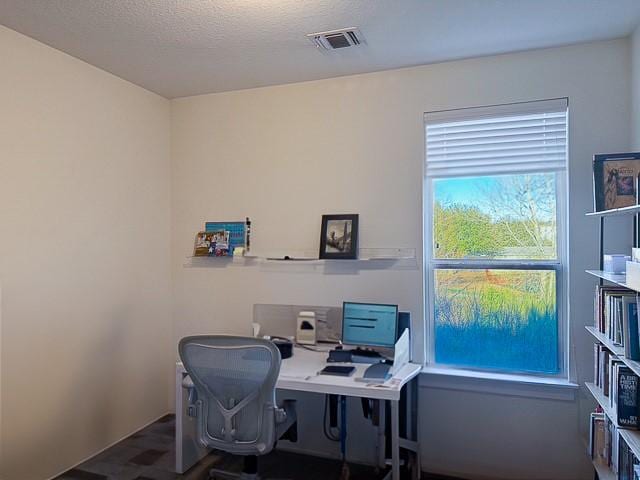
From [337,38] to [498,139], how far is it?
1.15 metres

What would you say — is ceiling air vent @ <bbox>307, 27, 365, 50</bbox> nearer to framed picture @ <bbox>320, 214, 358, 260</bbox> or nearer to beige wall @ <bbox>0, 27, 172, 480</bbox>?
framed picture @ <bbox>320, 214, 358, 260</bbox>

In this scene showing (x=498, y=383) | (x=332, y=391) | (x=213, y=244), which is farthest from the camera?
(x=213, y=244)

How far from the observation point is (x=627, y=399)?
1889 millimetres

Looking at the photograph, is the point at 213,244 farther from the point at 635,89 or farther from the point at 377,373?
the point at 635,89

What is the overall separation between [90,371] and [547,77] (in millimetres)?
3334

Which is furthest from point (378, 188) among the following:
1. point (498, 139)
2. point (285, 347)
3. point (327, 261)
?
point (285, 347)

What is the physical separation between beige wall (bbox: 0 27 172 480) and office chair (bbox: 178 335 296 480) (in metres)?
1.00

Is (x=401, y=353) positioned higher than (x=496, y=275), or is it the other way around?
(x=496, y=275)

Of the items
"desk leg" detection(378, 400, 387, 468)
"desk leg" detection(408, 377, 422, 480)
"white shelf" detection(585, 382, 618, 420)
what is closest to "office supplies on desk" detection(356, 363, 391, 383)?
"desk leg" detection(378, 400, 387, 468)

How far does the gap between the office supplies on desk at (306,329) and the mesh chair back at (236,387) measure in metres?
0.91

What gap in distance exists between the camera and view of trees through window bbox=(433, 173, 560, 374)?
2.81 meters

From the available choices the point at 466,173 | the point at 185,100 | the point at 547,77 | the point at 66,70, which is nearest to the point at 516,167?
the point at 466,173

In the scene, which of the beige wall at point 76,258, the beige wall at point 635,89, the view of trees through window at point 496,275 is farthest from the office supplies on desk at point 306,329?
the beige wall at point 635,89

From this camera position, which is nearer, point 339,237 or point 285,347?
point 285,347
